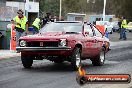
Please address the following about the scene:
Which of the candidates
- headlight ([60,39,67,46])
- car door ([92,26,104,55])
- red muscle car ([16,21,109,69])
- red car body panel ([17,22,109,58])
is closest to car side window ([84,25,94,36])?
red muscle car ([16,21,109,69])

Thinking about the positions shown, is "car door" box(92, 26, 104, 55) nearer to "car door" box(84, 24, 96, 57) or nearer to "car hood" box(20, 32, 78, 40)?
"car door" box(84, 24, 96, 57)

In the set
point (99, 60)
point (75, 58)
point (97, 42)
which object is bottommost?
point (99, 60)

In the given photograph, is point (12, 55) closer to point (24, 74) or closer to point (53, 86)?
point (24, 74)

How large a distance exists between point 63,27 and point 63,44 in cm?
150

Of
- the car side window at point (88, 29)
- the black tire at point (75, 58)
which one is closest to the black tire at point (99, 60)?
the car side window at point (88, 29)

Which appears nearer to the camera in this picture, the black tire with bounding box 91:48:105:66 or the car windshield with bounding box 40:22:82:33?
the car windshield with bounding box 40:22:82:33

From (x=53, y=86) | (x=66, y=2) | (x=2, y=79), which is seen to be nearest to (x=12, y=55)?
(x=2, y=79)

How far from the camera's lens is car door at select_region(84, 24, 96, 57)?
41.5 ft

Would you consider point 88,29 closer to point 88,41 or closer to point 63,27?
point 88,41

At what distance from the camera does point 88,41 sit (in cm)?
1275

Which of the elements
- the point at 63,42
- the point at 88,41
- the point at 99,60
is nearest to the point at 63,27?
the point at 88,41

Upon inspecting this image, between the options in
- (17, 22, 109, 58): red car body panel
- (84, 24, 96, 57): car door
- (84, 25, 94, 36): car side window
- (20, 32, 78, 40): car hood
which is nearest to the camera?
(17, 22, 109, 58): red car body panel

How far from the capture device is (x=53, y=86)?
8.65 m

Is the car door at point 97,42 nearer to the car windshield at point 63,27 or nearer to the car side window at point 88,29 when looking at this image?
the car side window at point 88,29
